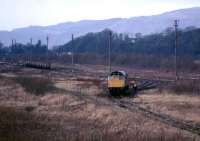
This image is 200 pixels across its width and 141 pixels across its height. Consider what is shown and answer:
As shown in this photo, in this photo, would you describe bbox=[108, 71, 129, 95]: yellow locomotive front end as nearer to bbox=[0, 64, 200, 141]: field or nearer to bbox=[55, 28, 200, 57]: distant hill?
bbox=[0, 64, 200, 141]: field

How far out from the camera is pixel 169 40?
359 feet

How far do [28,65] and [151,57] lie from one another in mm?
27296

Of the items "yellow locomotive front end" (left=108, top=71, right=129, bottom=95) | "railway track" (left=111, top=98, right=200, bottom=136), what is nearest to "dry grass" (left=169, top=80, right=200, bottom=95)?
"yellow locomotive front end" (left=108, top=71, right=129, bottom=95)

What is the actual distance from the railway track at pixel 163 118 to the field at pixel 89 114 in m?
0.32

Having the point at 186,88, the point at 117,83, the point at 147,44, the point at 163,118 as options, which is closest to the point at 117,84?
the point at 117,83

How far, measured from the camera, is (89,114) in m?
27.8

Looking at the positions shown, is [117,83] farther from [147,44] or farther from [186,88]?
[147,44]

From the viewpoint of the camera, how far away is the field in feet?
60.5

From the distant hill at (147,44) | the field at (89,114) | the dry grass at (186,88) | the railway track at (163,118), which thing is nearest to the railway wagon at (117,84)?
the field at (89,114)

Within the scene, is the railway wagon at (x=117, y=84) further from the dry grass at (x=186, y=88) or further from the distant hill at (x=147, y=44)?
the distant hill at (x=147, y=44)

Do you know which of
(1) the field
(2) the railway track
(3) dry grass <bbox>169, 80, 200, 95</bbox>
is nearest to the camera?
(1) the field

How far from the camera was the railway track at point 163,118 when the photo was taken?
2224cm

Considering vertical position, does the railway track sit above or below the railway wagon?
below

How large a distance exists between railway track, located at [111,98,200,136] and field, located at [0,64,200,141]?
32cm
